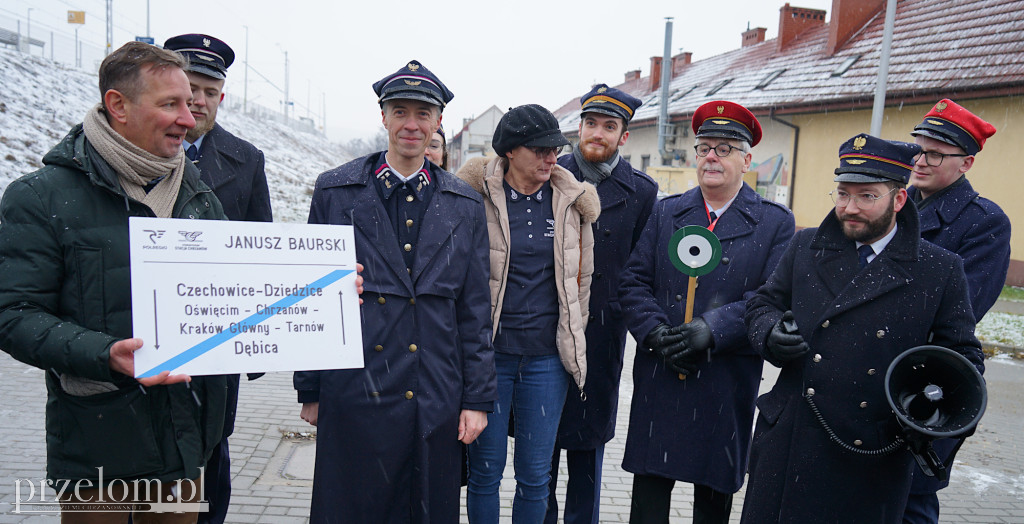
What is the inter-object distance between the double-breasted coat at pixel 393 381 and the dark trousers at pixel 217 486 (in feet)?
3.01

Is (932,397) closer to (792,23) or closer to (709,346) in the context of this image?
(709,346)

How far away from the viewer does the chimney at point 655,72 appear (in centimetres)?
3610

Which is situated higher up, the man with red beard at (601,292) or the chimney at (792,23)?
the chimney at (792,23)

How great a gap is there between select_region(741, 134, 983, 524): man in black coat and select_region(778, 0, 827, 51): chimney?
85.5 feet

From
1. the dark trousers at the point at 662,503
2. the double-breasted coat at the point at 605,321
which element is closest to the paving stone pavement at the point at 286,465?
Result: the dark trousers at the point at 662,503

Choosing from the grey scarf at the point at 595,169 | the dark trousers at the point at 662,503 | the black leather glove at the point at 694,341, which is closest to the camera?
the black leather glove at the point at 694,341

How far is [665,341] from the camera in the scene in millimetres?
3330

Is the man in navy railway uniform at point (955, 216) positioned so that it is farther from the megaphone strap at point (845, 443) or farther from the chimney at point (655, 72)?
the chimney at point (655, 72)

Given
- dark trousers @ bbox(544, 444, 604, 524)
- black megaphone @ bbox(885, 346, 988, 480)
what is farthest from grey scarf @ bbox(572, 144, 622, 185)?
black megaphone @ bbox(885, 346, 988, 480)

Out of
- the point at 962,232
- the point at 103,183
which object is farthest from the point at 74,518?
the point at 962,232

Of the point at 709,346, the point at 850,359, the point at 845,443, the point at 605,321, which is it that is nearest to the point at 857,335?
the point at 850,359

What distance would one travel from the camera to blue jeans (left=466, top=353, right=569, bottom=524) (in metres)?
3.33

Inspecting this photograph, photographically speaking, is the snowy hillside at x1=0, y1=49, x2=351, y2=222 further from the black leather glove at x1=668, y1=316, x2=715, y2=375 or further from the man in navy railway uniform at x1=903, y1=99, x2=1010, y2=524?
the man in navy railway uniform at x1=903, y1=99, x2=1010, y2=524

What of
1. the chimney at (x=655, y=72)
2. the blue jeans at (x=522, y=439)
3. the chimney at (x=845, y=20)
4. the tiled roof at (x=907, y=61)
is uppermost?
the chimney at (x=655, y=72)
